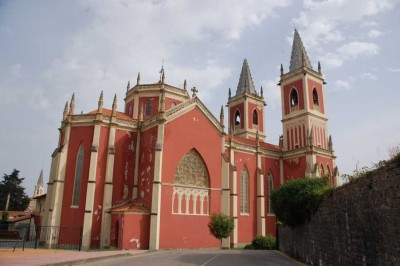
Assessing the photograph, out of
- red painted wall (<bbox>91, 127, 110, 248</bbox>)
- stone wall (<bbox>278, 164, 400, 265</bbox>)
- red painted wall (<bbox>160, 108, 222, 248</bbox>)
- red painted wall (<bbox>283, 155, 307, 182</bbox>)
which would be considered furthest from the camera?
red painted wall (<bbox>283, 155, 307, 182</bbox>)

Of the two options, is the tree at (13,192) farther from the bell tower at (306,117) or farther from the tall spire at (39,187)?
the bell tower at (306,117)

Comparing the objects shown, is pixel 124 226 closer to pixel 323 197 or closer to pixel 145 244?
pixel 145 244

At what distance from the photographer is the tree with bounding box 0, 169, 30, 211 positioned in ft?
218

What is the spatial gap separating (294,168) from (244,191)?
293 inches

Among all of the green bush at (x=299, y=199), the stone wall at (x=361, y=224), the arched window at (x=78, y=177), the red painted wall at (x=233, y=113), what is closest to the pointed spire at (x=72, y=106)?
the arched window at (x=78, y=177)

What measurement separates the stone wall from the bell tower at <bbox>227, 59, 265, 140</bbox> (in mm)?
31565

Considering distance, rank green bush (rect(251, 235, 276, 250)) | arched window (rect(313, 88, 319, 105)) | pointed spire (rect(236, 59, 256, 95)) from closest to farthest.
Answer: green bush (rect(251, 235, 276, 250)) < arched window (rect(313, 88, 319, 105)) < pointed spire (rect(236, 59, 256, 95))

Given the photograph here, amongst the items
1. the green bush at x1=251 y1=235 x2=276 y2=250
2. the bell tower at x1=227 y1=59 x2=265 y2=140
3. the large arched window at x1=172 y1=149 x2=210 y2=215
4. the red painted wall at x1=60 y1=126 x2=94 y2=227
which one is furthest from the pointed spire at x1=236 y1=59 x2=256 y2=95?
the red painted wall at x1=60 y1=126 x2=94 y2=227

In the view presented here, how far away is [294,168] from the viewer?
128 ft

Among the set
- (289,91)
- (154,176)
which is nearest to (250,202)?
(154,176)

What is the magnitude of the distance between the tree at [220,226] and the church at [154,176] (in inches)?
70.7

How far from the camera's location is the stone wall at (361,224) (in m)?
8.20

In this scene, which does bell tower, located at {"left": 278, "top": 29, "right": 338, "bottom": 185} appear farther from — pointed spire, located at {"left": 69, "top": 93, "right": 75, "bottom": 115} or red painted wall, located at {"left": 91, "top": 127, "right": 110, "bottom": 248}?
pointed spire, located at {"left": 69, "top": 93, "right": 75, "bottom": 115}

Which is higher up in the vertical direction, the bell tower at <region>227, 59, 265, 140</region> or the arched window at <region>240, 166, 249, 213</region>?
the bell tower at <region>227, 59, 265, 140</region>
